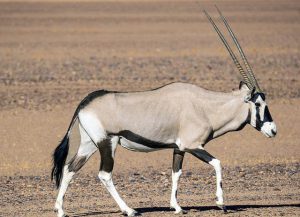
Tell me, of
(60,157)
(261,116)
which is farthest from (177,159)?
(60,157)

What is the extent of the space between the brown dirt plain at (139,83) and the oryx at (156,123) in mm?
336

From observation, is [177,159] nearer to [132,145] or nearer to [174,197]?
[174,197]

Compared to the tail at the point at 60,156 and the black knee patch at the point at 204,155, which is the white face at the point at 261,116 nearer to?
the black knee patch at the point at 204,155

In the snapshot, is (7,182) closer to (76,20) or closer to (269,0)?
(76,20)

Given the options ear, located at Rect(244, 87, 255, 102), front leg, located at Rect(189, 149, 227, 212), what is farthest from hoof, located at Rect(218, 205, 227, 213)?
ear, located at Rect(244, 87, 255, 102)

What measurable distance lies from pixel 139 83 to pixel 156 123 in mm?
15018

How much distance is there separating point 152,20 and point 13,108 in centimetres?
2348

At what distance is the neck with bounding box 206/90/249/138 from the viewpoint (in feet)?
36.6

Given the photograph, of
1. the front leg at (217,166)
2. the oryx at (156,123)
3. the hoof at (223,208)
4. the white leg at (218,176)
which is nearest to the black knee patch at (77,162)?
the oryx at (156,123)

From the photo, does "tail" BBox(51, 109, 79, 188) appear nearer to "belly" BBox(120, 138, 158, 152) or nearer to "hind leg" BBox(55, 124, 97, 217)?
"hind leg" BBox(55, 124, 97, 217)

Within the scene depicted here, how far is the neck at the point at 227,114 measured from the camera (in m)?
11.1

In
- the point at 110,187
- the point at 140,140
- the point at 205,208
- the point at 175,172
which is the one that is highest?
the point at 140,140

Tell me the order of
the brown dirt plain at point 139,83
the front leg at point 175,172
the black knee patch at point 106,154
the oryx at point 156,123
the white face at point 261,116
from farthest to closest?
the brown dirt plain at point 139,83 < the white face at point 261,116 < the front leg at point 175,172 < the oryx at point 156,123 < the black knee patch at point 106,154

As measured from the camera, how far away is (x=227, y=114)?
36.7 ft
